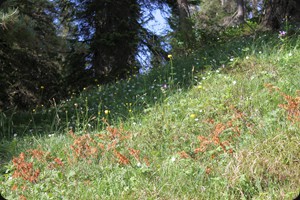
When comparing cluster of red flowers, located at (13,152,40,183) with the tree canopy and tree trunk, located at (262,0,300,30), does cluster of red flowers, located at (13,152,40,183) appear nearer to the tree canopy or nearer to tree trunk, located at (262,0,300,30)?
the tree canopy

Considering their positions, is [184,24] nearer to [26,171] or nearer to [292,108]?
[292,108]

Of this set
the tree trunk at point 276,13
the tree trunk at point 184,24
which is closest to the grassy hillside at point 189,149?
the tree trunk at point 276,13

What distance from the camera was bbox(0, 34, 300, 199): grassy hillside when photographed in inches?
109

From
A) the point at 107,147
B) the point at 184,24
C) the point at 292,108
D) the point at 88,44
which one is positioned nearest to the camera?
the point at 292,108

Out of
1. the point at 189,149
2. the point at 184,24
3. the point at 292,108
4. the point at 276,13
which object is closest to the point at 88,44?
the point at 184,24

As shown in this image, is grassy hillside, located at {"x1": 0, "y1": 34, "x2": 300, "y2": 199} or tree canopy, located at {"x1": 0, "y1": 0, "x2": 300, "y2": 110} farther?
tree canopy, located at {"x1": 0, "y1": 0, "x2": 300, "y2": 110}

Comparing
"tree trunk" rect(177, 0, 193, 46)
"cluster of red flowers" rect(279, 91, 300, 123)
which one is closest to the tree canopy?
"tree trunk" rect(177, 0, 193, 46)

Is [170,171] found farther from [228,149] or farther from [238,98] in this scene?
[238,98]

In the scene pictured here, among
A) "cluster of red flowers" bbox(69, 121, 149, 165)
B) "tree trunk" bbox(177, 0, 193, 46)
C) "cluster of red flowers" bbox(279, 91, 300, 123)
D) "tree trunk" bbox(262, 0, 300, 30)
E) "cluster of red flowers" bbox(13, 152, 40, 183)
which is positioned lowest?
"cluster of red flowers" bbox(279, 91, 300, 123)

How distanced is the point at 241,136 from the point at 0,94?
24.9ft

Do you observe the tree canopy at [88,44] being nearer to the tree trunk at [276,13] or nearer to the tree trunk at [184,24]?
the tree trunk at [184,24]

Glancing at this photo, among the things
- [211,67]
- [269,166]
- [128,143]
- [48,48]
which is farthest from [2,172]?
[48,48]

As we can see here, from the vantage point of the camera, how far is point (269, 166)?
9.14 ft

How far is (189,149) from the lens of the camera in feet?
11.3
